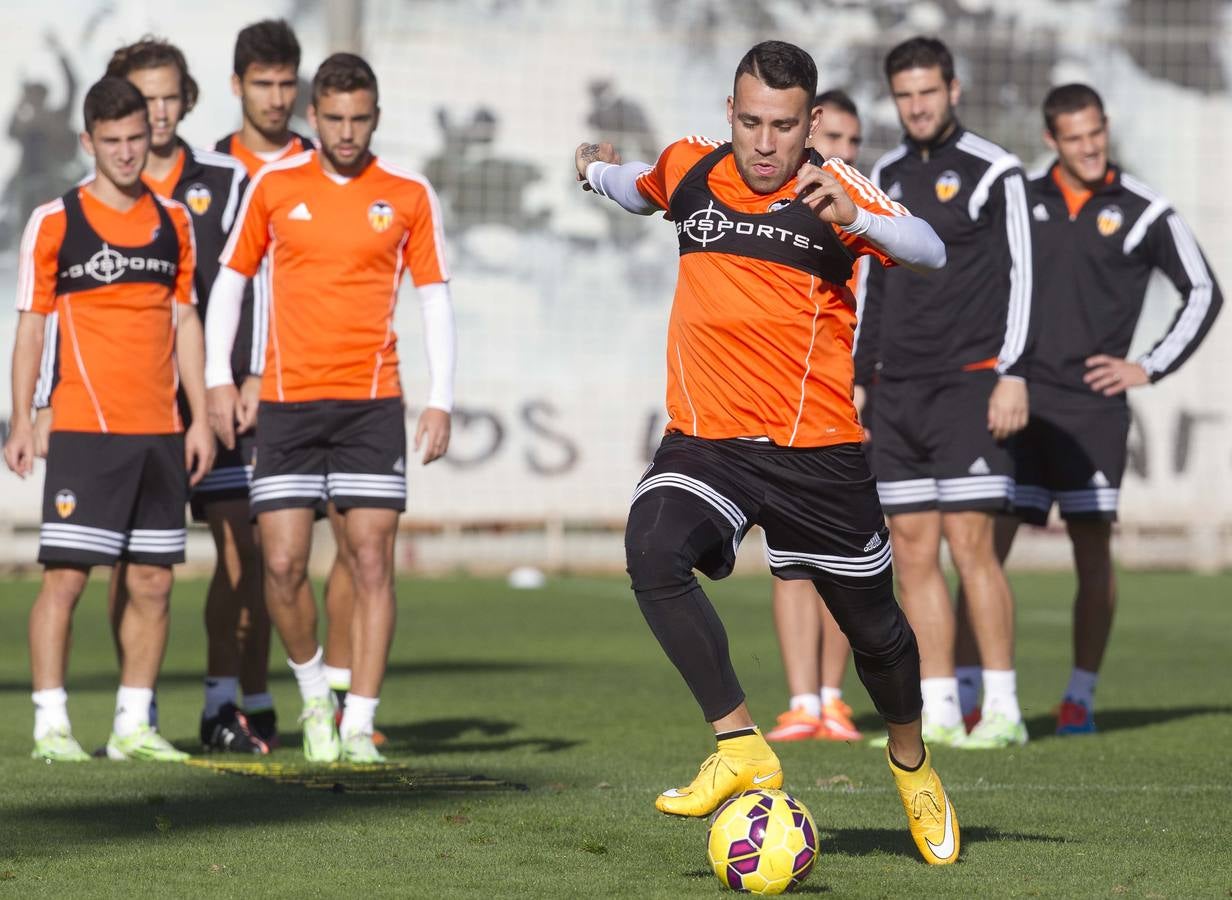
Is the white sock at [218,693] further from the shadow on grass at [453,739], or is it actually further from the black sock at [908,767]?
the black sock at [908,767]

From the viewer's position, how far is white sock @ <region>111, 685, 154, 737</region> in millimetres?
7426

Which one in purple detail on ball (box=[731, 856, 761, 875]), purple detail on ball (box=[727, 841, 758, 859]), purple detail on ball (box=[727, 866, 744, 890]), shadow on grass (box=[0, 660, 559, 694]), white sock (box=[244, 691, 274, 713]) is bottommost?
shadow on grass (box=[0, 660, 559, 694])

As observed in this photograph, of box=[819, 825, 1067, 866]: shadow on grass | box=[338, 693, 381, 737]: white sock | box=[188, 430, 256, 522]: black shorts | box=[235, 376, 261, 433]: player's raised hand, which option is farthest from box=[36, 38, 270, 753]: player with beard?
box=[819, 825, 1067, 866]: shadow on grass

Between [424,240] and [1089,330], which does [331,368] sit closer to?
[424,240]

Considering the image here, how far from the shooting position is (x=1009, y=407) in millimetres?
7879

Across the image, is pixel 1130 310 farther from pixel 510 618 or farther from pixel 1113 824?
pixel 510 618

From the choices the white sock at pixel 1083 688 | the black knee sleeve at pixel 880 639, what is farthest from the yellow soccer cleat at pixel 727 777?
the white sock at pixel 1083 688

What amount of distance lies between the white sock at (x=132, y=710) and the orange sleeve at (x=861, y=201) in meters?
3.40

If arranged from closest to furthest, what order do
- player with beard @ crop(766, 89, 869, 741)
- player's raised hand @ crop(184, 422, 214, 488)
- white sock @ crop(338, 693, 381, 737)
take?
white sock @ crop(338, 693, 381, 737) < player's raised hand @ crop(184, 422, 214, 488) < player with beard @ crop(766, 89, 869, 741)

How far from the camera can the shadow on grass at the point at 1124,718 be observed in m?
8.70

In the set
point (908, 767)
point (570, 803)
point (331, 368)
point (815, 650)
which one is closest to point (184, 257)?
point (331, 368)

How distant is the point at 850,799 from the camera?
6.47 meters

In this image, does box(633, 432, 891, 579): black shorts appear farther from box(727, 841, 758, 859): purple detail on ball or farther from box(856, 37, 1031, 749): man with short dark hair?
box(856, 37, 1031, 749): man with short dark hair

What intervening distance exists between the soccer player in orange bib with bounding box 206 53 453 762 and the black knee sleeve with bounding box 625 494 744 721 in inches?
92.6
